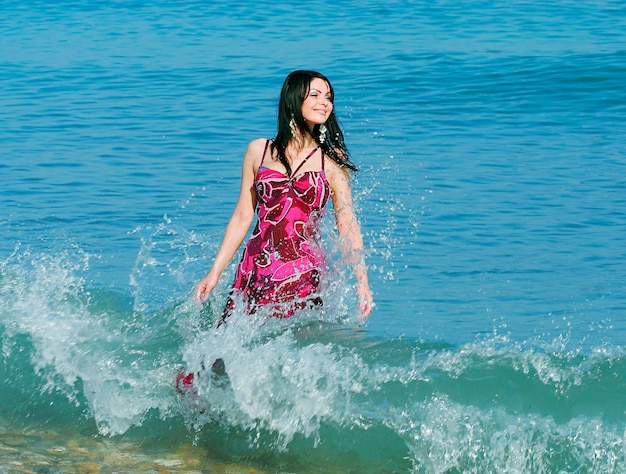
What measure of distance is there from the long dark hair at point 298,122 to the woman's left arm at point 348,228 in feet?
0.22

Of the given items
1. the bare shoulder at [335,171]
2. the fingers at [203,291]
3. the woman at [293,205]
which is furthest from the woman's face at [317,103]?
the fingers at [203,291]

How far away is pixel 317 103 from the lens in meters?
5.81

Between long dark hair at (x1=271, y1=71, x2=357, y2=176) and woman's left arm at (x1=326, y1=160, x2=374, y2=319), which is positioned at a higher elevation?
long dark hair at (x1=271, y1=71, x2=357, y2=176)

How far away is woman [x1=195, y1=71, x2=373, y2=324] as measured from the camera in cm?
580

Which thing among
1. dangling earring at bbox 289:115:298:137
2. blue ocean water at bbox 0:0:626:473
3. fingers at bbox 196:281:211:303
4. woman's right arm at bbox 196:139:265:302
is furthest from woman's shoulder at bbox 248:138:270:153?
fingers at bbox 196:281:211:303

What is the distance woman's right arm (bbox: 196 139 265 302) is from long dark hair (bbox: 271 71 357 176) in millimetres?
119

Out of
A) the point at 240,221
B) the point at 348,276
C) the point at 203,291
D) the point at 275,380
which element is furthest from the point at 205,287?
the point at 348,276

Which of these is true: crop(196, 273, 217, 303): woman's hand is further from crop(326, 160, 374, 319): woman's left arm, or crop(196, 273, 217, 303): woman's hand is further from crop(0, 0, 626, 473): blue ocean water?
crop(326, 160, 374, 319): woman's left arm

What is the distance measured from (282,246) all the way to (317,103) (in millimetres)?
764

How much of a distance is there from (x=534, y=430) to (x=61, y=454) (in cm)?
240

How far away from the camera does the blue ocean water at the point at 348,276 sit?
574 centimetres

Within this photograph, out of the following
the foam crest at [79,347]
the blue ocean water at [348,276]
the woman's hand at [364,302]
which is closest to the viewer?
the blue ocean water at [348,276]

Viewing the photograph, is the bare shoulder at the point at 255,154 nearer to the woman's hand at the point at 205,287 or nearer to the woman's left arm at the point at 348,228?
the woman's left arm at the point at 348,228

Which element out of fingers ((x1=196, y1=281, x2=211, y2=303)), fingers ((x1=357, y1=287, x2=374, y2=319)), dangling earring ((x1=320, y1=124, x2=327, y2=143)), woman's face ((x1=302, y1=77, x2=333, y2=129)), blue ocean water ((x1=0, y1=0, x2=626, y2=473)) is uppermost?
woman's face ((x1=302, y1=77, x2=333, y2=129))
